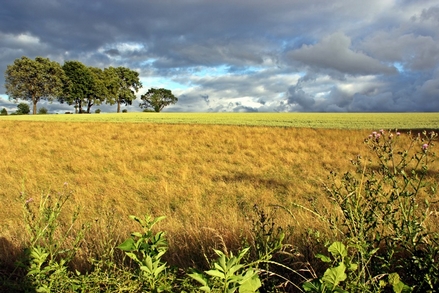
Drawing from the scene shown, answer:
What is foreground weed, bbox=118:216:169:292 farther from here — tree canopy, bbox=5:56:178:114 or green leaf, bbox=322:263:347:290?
tree canopy, bbox=5:56:178:114

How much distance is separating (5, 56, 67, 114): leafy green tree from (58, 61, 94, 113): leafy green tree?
250 cm

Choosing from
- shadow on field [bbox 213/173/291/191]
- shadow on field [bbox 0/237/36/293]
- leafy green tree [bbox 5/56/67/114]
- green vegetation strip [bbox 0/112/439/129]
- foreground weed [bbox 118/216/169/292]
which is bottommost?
shadow on field [bbox 213/173/291/191]

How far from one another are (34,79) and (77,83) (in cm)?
948

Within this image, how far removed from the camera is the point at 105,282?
2666 millimetres

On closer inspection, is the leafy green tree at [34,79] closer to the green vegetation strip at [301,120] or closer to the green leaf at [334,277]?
the green vegetation strip at [301,120]

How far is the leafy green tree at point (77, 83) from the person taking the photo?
70756mm

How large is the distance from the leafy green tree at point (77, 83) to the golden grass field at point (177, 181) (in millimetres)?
59152

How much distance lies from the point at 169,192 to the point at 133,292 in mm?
5411

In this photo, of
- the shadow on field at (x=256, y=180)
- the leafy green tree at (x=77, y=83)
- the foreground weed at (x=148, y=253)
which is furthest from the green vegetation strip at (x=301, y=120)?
the foreground weed at (x=148, y=253)

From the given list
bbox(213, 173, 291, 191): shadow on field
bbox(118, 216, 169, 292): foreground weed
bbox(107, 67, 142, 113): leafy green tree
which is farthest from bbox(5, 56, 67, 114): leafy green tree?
bbox(118, 216, 169, 292): foreground weed

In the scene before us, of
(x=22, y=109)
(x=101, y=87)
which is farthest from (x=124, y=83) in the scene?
(x=22, y=109)

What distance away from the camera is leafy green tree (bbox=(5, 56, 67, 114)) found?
62.3 m

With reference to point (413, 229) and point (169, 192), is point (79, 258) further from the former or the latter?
point (169, 192)

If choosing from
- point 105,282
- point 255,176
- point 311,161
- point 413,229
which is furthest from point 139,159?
point 413,229
